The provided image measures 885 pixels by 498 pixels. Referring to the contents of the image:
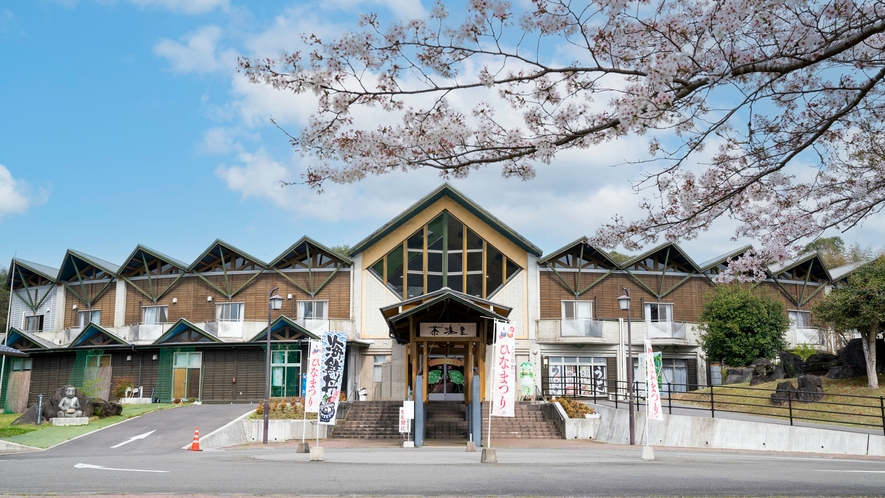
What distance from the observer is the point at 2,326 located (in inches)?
2239

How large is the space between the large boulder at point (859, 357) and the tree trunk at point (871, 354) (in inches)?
38.1

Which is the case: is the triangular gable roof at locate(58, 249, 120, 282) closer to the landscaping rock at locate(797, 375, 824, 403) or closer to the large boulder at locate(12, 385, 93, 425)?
the large boulder at locate(12, 385, 93, 425)

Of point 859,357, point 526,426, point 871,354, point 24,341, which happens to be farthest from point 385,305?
point 871,354

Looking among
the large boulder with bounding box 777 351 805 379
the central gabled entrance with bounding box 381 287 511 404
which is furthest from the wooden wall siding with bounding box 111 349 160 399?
the large boulder with bounding box 777 351 805 379

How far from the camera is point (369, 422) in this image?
2658cm

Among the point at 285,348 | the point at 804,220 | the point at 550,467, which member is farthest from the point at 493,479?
the point at 285,348

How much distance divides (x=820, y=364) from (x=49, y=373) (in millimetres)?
34322

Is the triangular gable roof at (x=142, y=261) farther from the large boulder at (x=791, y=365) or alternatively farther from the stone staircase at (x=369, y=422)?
the large boulder at (x=791, y=365)

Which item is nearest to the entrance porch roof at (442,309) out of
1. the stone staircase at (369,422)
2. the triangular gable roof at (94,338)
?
the stone staircase at (369,422)

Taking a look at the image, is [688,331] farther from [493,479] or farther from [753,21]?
[753,21]

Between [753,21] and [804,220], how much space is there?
438cm

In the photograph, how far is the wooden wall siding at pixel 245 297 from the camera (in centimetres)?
3588

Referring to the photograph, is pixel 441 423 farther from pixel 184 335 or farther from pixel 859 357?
pixel 184 335

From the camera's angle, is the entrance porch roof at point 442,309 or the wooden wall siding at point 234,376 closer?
the entrance porch roof at point 442,309
